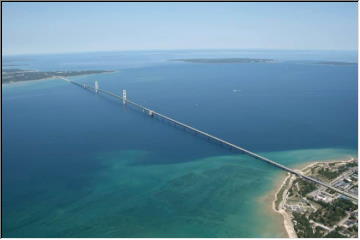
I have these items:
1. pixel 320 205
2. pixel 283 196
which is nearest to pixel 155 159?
pixel 283 196

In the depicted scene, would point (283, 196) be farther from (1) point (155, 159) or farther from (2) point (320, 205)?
(1) point (155, 159)

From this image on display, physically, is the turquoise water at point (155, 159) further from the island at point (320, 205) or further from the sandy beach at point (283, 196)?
the island at point (320, 205)

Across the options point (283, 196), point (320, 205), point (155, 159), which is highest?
point (155, 159)

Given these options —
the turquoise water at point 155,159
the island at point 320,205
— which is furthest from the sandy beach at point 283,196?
the turquoise water at point 155,159

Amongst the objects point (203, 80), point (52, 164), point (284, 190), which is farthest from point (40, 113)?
point (203, 80)

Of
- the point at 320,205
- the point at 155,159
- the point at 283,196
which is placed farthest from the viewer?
the point at 155,159

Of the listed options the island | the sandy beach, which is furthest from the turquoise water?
the island

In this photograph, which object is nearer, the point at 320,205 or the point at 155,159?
the point at 320,205

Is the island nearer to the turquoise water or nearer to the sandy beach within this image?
the sandy beach
